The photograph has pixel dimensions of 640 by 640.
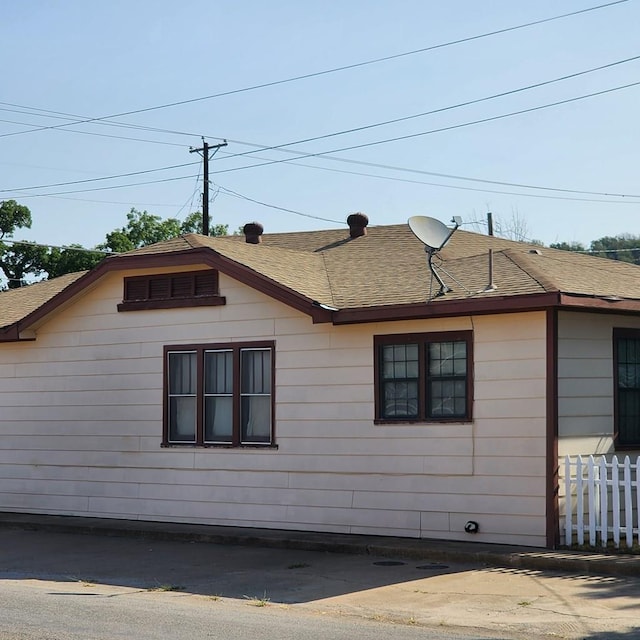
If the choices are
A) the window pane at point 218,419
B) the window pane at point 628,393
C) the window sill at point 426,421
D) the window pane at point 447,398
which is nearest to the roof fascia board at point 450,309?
the window pane at point 447,398

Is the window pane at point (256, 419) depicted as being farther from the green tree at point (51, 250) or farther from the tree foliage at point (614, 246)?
the tree foliage at point (614, 246)

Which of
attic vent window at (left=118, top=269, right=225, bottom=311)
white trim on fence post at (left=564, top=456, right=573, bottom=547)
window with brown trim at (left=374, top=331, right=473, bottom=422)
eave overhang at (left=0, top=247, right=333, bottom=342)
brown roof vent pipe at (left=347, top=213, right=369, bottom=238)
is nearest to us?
white trim on fence post at (left=564, top=456, right=573, bottom=547)

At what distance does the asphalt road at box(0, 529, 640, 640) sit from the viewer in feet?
32.1

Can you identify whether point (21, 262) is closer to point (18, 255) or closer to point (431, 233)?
point (18, 255)

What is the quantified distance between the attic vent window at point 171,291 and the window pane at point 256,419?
5.54 feet

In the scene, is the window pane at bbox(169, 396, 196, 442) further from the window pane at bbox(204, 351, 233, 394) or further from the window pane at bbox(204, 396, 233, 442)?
the window pane at bbox(204, 351, 233, 394)

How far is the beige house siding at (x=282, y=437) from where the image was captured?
1483 cm

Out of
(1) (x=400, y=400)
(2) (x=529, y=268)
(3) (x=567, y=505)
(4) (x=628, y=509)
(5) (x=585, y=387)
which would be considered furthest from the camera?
(2) (x=529, y=268)

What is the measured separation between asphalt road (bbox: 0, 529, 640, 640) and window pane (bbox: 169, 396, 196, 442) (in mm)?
2710

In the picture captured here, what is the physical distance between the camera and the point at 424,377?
1562 cm

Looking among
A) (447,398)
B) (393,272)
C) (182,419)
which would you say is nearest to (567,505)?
(447,398)

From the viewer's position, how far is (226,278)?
58.4 ft

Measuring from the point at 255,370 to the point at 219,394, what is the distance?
0.78m

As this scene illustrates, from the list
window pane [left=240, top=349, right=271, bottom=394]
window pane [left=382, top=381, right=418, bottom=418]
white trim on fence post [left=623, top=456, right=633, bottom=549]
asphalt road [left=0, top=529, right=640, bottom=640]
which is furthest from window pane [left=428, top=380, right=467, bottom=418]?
window pane [left=240, top=349, right=271, bottom=394]
